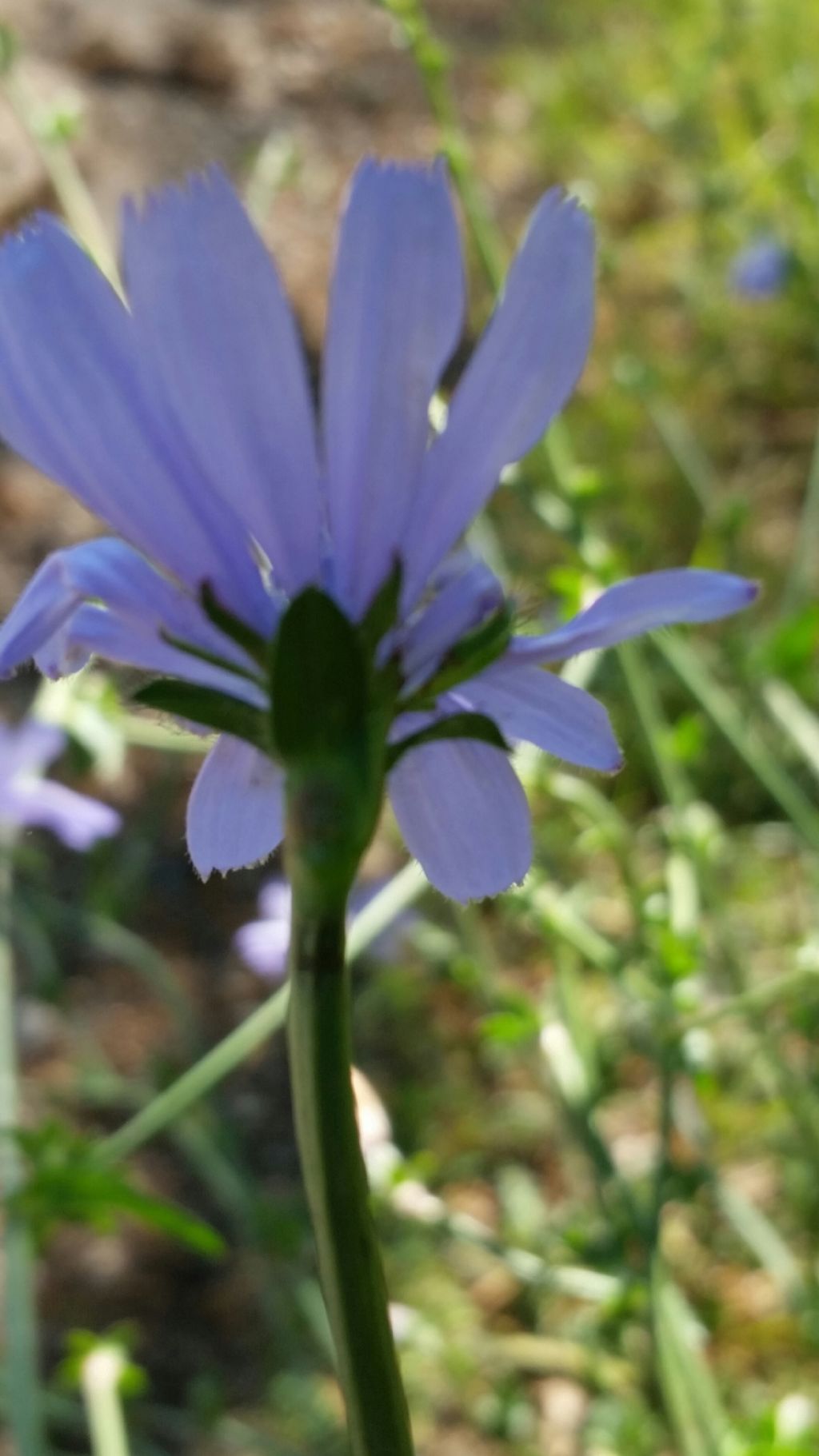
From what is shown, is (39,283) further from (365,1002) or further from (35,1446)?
(365,1002)

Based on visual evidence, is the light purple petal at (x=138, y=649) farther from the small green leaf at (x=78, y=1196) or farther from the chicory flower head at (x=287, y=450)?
the small green leaf at (x=78, y=1196)

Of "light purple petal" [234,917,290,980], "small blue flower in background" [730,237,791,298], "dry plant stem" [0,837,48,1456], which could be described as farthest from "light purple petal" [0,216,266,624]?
"small blue flower in background" [730,237,791,298]

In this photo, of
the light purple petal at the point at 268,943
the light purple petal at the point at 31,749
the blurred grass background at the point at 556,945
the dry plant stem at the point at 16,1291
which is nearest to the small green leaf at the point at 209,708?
the blurred grass background at the point at 556,945

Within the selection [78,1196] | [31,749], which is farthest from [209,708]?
[31,749]

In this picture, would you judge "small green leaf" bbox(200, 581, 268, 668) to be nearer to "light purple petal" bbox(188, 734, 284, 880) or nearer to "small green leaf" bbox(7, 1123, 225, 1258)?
"light purple petal" bbox(188, 734, 284, 880)

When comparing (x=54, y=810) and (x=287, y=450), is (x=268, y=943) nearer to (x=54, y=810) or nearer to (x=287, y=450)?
(x=54, y=810)

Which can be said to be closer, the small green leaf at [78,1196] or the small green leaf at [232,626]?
the small green leaf at [232,626]

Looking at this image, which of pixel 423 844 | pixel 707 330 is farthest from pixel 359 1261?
pixel 707 330
